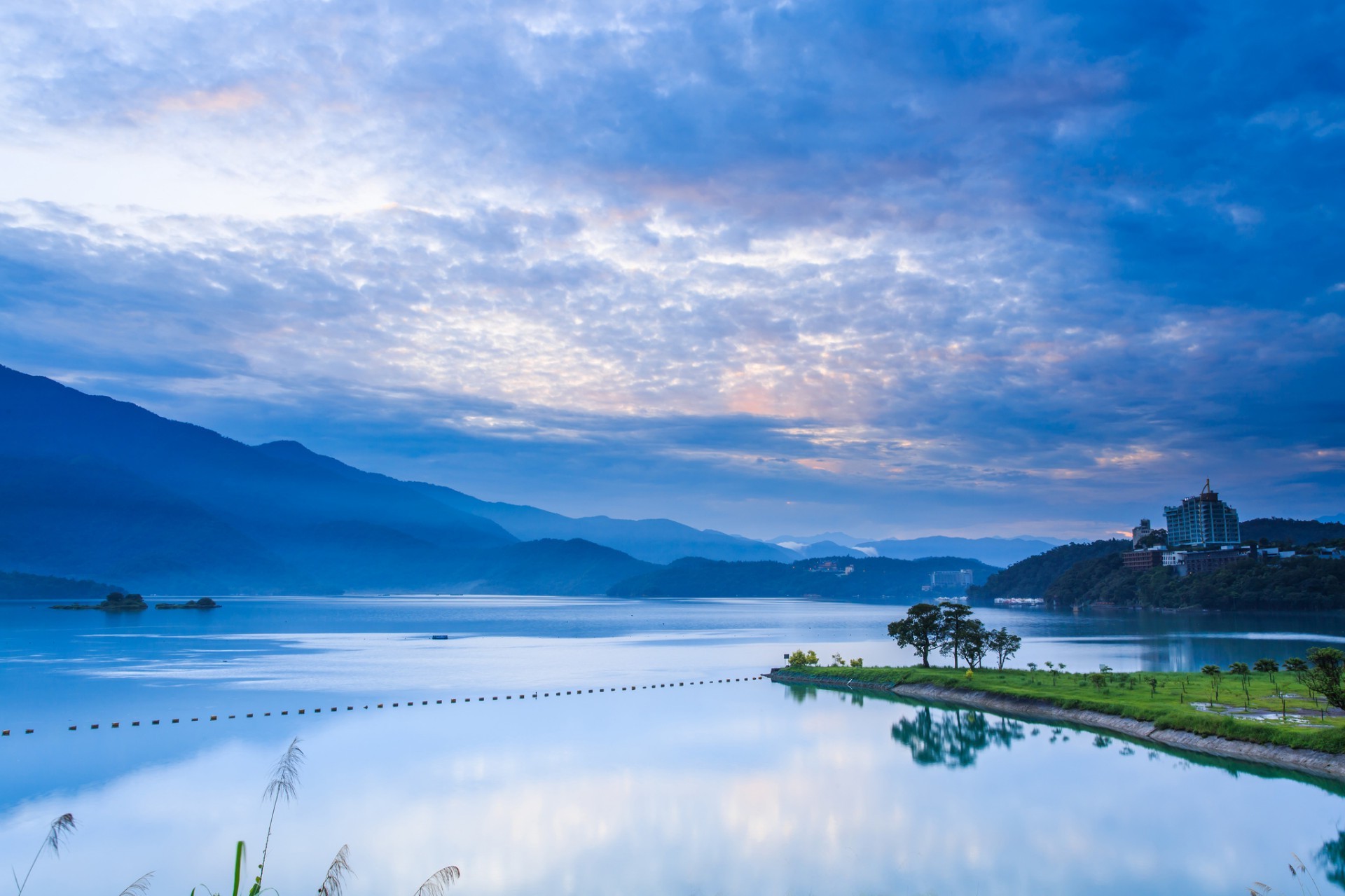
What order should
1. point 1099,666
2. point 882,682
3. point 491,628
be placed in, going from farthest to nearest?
1. point 491,628
2. point 1099,666
3. point 882,682

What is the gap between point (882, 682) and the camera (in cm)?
5019

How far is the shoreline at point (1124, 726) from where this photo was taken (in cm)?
2647

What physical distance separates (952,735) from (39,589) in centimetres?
19352

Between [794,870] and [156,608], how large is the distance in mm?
151150

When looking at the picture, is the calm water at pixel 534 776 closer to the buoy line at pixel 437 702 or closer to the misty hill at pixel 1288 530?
the buoy line at pixel 437 702

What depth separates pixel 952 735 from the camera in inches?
1426

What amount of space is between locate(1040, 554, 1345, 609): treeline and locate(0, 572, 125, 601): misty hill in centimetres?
18129

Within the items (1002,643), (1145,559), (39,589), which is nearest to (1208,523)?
(1145,559)

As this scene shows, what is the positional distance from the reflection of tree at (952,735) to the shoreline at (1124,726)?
53.1 inches

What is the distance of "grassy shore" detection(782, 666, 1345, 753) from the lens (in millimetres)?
28578

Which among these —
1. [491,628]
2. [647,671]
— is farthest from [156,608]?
[647,671]

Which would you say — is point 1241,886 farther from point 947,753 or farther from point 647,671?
point 647,671

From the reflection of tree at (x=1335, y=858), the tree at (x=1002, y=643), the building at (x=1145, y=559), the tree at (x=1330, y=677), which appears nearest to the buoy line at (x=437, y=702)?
the tree at (x=1002, y=643)

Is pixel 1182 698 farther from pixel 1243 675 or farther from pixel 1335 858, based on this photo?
pixel 1335 858
